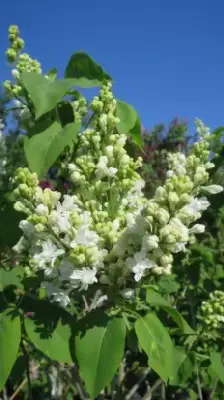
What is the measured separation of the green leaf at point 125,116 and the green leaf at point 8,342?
2.32 ft

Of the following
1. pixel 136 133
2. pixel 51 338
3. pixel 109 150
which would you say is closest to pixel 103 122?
pixel 109 150

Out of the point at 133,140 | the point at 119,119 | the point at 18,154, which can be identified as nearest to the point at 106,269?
the point at 119,119

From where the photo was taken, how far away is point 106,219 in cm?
165

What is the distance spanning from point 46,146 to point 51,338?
2.05ft

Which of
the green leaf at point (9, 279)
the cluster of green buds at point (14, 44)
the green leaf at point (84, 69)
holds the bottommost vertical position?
the green leaf at point (9, 279)

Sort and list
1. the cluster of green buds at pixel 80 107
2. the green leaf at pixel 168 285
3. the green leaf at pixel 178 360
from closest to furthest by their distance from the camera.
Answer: the cluster of green buds at pixel 80 107
the green leaf at pixel 178 360
the green leaf at pixel 168 285

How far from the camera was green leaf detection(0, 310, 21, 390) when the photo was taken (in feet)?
5.00

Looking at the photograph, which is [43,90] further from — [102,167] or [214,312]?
[214,312]

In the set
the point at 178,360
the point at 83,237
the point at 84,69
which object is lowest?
the point at 178,360

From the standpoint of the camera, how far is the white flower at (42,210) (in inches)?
58.2

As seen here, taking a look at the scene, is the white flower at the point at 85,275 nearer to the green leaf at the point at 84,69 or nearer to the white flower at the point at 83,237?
the white flower at the point at 83,237

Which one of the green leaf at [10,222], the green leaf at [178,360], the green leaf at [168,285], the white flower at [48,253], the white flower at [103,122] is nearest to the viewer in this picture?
the white flower at [48,253]

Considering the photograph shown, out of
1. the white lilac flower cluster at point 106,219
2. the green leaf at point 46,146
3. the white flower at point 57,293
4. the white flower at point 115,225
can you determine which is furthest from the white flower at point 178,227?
the green leaf at point 46,146

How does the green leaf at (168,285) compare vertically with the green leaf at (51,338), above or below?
below
